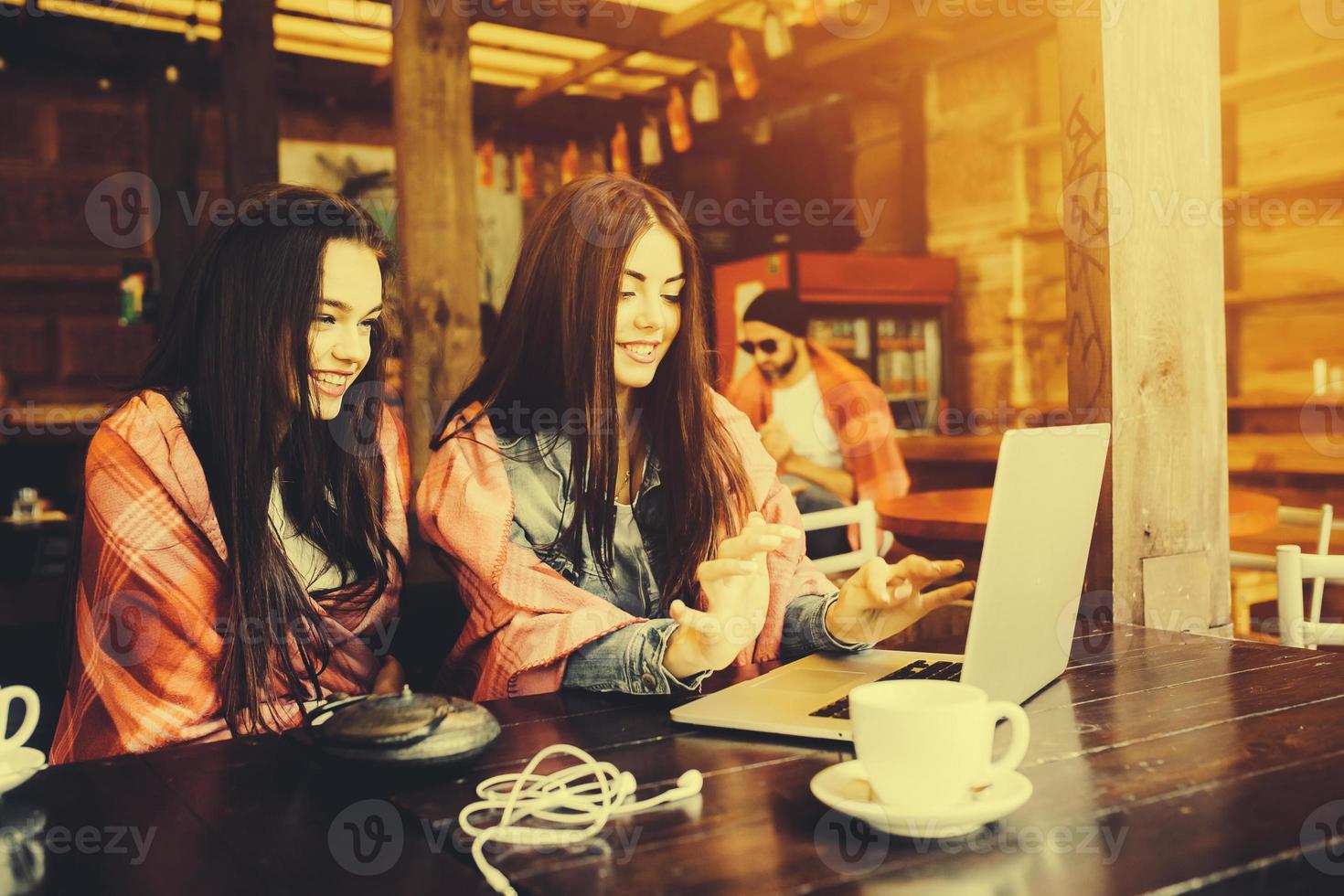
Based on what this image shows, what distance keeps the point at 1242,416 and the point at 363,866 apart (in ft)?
17.2

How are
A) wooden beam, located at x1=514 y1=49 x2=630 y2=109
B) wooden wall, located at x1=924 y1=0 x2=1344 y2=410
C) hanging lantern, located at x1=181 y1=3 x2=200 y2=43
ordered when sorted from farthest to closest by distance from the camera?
wooden beam, located at x1=514 y1=49 x2=630 y2=109, hanging lantern, located at x1=181 y1=3 x2=200 y2=43, wooden wall, located at x1=924 y1=0 x2=1344 y2=410

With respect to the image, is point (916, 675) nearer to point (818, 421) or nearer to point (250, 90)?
point (818, 421)

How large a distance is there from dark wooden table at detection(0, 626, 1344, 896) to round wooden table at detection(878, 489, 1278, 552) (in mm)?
1519

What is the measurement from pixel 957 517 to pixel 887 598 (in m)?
1.55

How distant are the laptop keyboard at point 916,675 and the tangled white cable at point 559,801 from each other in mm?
224

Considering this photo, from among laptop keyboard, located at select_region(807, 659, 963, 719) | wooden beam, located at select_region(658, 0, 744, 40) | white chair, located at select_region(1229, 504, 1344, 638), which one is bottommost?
white chair, located at select_region(1229, 504, 1344, 638)

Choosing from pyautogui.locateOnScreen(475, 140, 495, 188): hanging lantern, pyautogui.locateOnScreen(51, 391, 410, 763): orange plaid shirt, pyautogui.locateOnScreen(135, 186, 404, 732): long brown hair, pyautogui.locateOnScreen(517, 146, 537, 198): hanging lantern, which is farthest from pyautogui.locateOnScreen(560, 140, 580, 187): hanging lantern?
A: pyautogui.locateOnScreen(51, 391, 410, 763): orange plaid shirt

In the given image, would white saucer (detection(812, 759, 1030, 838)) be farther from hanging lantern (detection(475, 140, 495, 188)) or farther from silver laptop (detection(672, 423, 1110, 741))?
hanging lantern (detection(475, 140, 495, 188))

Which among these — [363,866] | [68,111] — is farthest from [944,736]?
[68,111]

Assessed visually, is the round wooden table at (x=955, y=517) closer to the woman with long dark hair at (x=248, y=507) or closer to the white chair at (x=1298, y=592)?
the white chair at (x=1298, y=592)

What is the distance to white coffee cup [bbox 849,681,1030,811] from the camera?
0.80 metres

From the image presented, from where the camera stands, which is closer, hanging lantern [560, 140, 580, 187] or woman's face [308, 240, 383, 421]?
woman's face [308, 240, 383, 421]

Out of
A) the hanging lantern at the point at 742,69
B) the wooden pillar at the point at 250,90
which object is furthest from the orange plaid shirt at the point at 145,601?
the wooden pillar at the point at 250,90

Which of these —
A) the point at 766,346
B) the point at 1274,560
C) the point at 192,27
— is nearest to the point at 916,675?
the point at 1274,560
